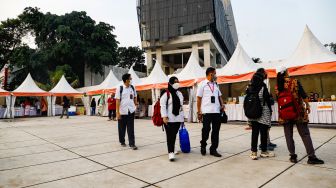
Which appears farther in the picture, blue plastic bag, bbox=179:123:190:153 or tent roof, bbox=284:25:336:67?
tent roof, bbox=284:25:336:67

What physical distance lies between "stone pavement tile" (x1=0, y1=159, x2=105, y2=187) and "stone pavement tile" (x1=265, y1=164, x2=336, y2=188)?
2.66m

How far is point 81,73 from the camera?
125ft

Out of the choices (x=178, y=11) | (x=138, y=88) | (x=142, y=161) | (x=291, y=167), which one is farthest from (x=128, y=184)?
→ (x=178, y=11)

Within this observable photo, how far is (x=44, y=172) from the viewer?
137 inches

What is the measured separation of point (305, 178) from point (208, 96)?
2063 millimetres

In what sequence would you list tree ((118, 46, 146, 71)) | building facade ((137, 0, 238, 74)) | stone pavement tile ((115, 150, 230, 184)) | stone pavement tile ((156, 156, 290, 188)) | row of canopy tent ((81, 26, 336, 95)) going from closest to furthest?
stone pavement tile ((156, 156, 290, 188)) → stone pavement tile ((115, 150, 230, 184)) → row of canopy tent ((81, 26, 336, 95)) → building facade ((137, 0, 238, 74)) → tree ((118, 46, 146, 71))

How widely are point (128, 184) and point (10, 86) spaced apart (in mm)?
37817

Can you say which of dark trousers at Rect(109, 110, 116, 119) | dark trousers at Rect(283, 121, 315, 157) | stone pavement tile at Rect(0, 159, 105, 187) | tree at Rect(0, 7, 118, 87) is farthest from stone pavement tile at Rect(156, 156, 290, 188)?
tree at Rect(0, 7, 118, 87)

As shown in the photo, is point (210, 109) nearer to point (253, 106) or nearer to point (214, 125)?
point (214, 125)

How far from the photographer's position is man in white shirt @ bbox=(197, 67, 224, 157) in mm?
4312

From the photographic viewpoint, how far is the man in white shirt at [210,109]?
4.31 m

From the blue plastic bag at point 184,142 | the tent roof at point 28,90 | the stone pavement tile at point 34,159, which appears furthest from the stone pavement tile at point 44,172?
the tent roof at point 28,90

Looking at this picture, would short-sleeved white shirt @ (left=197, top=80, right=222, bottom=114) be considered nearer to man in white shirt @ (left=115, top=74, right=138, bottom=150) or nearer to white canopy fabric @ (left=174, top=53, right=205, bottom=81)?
man in white shirt @ (left=115, top=74, right=138, bottom=150)

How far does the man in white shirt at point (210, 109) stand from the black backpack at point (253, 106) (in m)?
0.57
